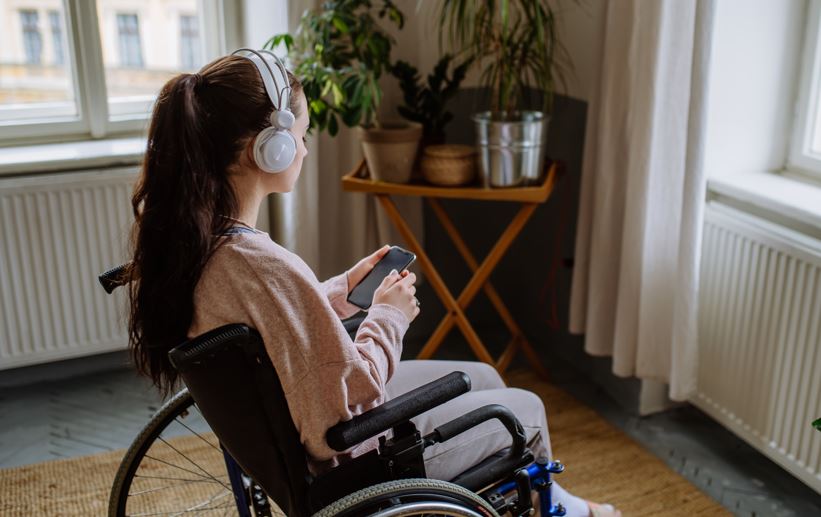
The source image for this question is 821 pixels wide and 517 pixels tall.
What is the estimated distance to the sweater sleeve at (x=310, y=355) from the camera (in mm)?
1260

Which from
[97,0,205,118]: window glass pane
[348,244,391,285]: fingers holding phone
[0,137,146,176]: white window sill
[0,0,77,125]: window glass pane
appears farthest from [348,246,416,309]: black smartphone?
[0,0,77,125]: window glass pane

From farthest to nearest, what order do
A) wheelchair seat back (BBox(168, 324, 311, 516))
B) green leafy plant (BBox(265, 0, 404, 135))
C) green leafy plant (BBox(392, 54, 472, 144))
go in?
green leafy plant (BBox(392, 54, 472, 144)), green leafy plant (BBox(265, 0, 404, 135)), wheelchair seat back (BBox(168, 324, 311, 516))

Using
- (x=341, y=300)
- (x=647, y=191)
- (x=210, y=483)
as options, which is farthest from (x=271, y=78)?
(x=210, y=483)

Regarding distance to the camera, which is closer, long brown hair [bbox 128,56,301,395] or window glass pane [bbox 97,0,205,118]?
long brown hair [bbox 128,56,301,395]

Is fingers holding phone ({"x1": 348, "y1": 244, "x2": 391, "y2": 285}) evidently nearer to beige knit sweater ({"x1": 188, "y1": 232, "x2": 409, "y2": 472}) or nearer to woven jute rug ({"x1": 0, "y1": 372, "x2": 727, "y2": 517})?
beige knit sweater ({"x1": 188, "y1": 232, "x2": 409, "y2": 472})

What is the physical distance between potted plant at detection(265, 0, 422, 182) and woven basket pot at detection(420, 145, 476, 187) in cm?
6

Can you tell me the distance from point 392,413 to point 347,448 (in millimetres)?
88

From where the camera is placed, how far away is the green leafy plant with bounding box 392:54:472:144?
8.45 feet

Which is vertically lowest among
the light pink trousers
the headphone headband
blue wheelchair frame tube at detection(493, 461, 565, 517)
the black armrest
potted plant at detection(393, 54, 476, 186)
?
blue wheelchair frame tube at detection(493, 461, 565, 517)

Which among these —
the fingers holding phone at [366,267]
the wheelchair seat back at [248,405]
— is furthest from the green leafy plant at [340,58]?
the wheelchair seat back at [248,405]

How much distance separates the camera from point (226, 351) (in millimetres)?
1239

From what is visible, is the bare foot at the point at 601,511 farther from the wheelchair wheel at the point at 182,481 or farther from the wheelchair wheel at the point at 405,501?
the wheelchair wheel at the point at 182,481

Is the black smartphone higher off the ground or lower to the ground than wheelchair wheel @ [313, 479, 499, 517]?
higher

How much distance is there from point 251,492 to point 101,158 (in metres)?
1.48
